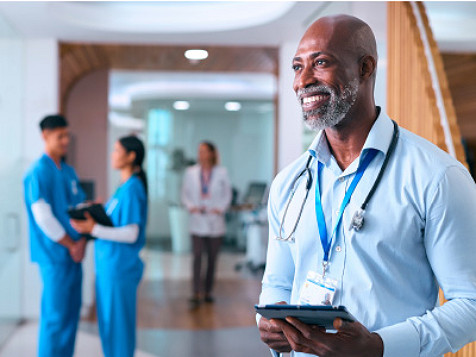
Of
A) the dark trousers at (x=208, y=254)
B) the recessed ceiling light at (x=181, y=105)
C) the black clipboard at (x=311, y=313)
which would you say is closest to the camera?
the black clipboard at (x=311, y=313)

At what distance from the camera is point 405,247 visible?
133cm

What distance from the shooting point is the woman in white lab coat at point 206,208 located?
6.61 meters

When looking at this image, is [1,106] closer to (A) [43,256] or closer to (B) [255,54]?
(A) [43,256]

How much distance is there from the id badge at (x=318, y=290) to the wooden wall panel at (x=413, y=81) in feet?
4.76

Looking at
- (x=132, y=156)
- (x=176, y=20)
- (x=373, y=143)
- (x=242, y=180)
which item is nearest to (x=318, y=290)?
(x=373, y=143)

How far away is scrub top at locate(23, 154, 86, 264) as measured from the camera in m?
3.77

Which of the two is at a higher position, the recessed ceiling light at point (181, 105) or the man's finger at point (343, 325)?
the recessed ceiling light at point (181, 105)

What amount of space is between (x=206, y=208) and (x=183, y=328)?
5.56ft

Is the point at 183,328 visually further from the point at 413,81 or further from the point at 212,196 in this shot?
the point at 413,81

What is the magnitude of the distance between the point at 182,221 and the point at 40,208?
7.44 m

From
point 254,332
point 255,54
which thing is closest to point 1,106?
point 254,332

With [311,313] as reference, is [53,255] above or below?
below

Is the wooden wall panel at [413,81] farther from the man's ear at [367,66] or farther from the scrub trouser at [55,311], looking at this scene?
the scrub trouser at [55,311]

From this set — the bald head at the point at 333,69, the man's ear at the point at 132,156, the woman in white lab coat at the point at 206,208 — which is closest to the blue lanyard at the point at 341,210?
the bald head at the point at 333,69
